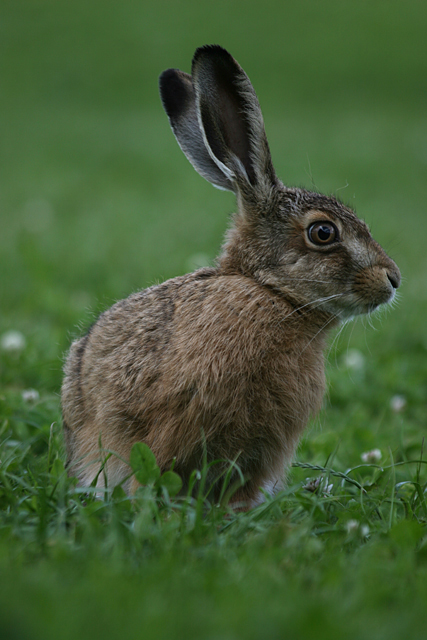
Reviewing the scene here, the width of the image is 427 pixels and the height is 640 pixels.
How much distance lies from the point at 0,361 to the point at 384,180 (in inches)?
502

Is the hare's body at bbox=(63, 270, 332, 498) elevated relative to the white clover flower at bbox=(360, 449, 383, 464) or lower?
elevated

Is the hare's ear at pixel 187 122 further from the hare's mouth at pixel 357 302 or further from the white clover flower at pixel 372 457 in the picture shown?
the white clover flower at pixel 372 457

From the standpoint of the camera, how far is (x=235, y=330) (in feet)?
12.5

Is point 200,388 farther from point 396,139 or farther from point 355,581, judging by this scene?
point 396,139

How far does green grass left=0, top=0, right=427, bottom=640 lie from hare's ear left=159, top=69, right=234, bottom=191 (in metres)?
1.80

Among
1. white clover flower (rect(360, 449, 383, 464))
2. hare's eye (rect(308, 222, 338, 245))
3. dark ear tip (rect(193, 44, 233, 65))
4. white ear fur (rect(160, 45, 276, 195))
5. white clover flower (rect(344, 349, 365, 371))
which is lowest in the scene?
white clover flower (rect(360, 449, 383, 464))

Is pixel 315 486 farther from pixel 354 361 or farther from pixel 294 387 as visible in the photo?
pixel 354 361

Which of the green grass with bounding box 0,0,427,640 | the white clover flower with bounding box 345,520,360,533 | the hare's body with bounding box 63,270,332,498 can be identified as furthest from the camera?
the hare's body with bounding box 63,270,332,498

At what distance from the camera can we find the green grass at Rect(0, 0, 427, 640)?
2.21m

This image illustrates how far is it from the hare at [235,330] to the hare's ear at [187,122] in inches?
0.5

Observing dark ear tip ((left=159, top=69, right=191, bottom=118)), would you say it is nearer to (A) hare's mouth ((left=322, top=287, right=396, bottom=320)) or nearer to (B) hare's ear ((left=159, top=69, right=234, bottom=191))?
(B) hare's ear ((left=159, top=69, right=234, bottom=191))

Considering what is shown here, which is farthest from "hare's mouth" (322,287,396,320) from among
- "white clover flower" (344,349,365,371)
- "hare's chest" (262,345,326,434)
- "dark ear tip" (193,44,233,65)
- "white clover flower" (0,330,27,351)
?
"white clover flower" (0,330,27,351)

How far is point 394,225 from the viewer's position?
462 inches

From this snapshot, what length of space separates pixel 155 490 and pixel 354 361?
310 centimetres
